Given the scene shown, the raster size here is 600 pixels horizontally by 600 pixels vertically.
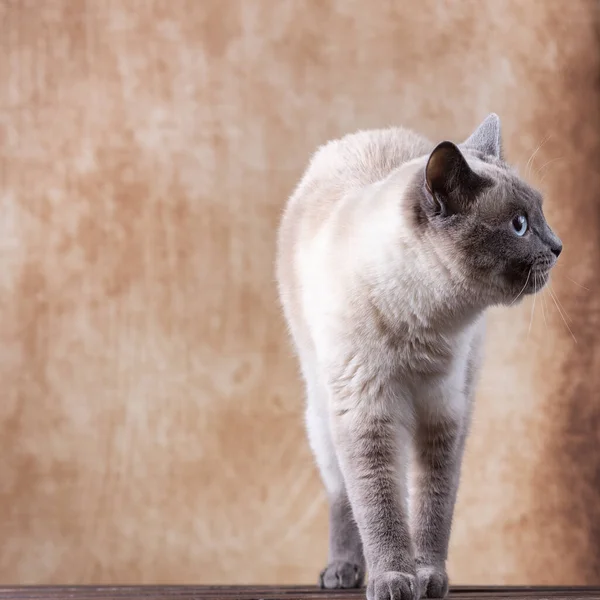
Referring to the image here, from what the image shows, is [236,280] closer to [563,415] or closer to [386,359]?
[563,415]

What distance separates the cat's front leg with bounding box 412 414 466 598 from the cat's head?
285 millimetres

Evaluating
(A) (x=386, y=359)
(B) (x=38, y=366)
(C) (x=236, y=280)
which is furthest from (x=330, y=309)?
(B) (x=38, y=366)

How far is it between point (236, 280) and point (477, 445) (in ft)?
2.98

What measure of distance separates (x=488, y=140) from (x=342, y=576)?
0.91 m

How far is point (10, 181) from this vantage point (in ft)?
8.87

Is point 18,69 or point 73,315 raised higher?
point 18,69

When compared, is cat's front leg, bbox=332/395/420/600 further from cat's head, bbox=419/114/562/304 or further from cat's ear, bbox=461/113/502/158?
cat's ear, bbox=461/113/502/158

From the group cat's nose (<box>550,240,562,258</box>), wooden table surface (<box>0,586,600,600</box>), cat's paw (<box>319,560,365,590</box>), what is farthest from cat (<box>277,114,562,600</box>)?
cat's paw (<box>319,560,365,590</box>)

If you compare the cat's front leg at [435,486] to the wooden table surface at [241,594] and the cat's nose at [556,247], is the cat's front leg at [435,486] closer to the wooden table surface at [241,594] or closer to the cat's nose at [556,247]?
the wooden table surface at [241,594]

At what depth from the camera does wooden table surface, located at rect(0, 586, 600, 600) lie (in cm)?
148

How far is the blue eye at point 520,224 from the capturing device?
54.5 inches

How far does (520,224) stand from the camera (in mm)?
1394

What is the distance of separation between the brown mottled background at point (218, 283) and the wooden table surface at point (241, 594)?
0.71m

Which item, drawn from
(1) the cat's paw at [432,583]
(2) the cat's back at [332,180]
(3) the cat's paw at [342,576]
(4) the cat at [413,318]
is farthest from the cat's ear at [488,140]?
(3) the cat's paw at [342,576]
